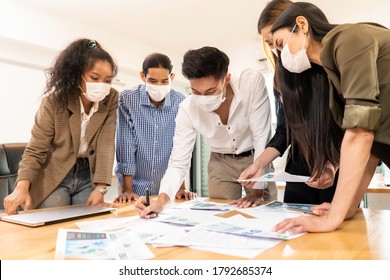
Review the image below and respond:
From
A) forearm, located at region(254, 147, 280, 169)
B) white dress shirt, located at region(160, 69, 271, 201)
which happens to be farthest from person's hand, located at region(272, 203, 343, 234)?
white dress shirt, located at region(160, 69, 271, 201)

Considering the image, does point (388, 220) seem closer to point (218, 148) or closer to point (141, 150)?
point (218, 148)

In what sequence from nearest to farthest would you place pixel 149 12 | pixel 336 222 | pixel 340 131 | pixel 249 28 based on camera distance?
pixel 336 222 → pixel 340 131 → pixel 149 12 → pixel 249 28

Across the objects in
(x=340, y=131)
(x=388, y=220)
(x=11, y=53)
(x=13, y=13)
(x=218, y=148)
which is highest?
(x=13, y=13)

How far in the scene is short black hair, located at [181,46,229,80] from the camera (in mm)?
1330

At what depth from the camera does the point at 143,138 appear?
186 cm

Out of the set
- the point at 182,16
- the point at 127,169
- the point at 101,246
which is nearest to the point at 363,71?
the point at 101,246

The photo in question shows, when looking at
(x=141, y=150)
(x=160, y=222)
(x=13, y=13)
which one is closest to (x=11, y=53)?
(x=13, y=13)

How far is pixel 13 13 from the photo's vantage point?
3.02m

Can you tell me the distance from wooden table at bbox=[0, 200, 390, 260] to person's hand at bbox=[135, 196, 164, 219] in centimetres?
27

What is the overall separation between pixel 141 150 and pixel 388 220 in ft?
4.15

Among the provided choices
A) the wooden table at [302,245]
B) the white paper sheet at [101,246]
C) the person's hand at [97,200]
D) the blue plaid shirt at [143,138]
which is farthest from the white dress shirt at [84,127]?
the white paper sheet at [101,246]

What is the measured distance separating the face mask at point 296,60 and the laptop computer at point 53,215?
32.6 inches

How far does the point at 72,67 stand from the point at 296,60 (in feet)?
3.37

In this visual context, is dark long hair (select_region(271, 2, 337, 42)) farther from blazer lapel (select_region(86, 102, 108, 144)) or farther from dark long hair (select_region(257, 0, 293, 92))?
blazer lapel (select_region(86, 102, 108, 144))
